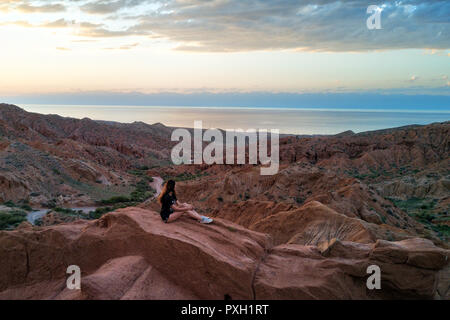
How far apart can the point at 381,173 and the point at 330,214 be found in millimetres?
38616

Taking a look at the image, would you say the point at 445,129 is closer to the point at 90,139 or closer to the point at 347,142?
the point at 347,142

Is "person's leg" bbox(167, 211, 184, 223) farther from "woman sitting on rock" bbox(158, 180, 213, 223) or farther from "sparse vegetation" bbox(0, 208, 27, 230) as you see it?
"sparse vegetation" bbox(0, 208, 27, 230)

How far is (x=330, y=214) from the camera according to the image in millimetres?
14969

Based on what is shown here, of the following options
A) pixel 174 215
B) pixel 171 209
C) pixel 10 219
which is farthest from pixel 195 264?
pixel 10 219

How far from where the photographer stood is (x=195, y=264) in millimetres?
7879

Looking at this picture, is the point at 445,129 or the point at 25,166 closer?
the point at 25,166

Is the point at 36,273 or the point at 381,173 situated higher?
the point at 36,273

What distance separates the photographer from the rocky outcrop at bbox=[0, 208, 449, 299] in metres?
7.50

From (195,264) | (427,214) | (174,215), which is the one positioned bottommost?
(427,214)

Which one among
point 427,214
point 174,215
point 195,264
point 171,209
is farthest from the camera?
point 427,214

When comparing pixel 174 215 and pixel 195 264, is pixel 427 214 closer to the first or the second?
pixel 174 215

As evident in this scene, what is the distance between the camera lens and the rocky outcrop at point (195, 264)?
24.6 ft
